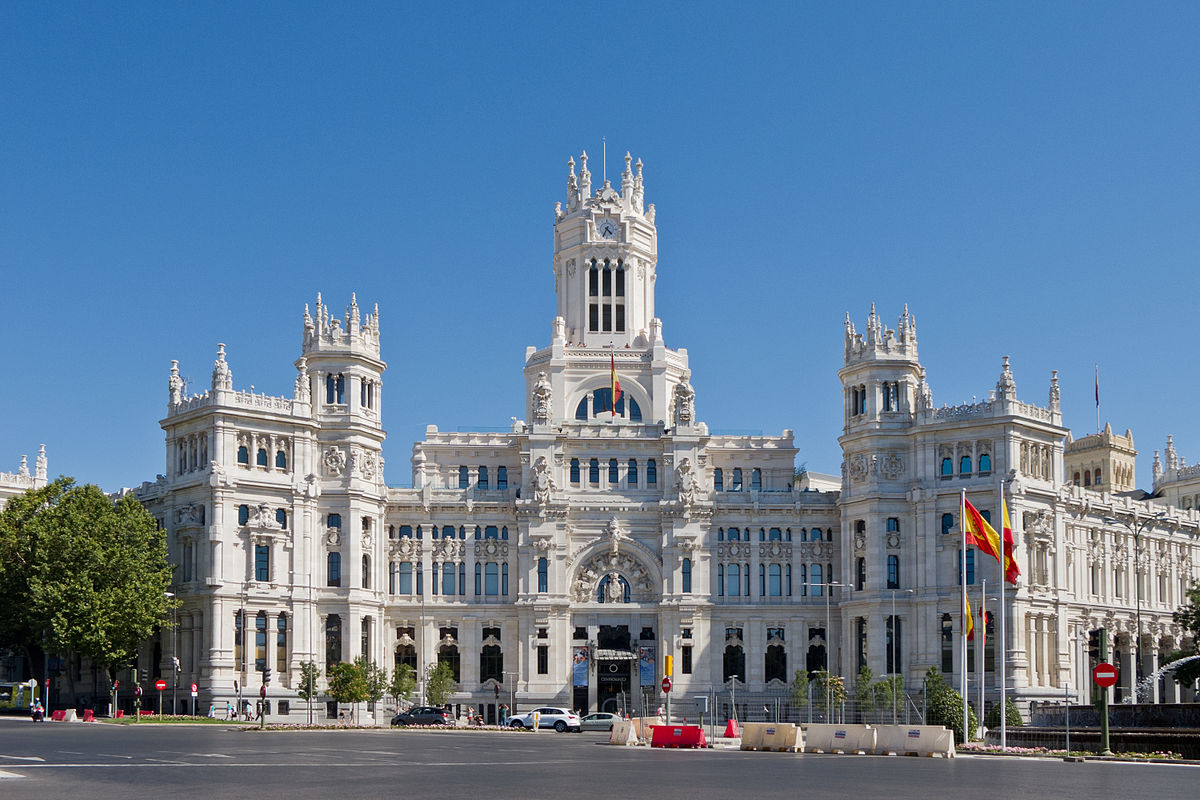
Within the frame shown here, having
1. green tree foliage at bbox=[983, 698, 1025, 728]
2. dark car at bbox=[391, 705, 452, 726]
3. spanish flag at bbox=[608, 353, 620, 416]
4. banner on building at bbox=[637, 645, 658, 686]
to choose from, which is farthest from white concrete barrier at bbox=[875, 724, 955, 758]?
spanish flag at bbox=[608, 353, 620, 416]

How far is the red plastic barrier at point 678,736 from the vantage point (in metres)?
72.3

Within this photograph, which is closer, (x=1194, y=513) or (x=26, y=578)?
(x=26, y=578)

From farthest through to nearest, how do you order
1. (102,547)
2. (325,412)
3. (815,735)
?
(325,412) < (102,547) < (815,735)

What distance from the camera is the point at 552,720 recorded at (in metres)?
107

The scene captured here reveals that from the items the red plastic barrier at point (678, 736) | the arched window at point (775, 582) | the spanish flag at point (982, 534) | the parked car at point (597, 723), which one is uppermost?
the spanish flag at point (982, 534)

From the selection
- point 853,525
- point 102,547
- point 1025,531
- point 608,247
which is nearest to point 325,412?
point 102,547

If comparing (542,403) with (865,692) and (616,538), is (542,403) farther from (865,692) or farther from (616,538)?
(865,692)

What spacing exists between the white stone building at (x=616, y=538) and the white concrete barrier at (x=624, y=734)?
43.6 m

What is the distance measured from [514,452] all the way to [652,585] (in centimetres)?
1539

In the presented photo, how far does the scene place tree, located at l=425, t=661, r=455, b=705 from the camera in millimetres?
120562

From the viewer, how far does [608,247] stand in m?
140

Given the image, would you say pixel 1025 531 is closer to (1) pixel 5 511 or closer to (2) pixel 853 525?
(2) pixel 853 525

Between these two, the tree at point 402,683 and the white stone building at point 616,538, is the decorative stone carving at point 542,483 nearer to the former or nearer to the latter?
the white stone building at point 616,538

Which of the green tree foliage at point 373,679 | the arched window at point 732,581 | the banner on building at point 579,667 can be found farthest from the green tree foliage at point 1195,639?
the green tree foliage at point 373,679
